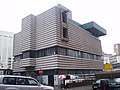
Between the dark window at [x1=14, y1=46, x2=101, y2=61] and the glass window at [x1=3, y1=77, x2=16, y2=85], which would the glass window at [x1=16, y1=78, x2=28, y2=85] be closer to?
the glass window at [x1=3, y1=77, x2=16, y2=85]

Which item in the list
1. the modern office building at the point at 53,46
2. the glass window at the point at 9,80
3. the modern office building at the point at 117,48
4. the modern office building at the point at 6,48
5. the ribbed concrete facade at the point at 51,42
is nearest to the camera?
the glass window at the point at 9,80

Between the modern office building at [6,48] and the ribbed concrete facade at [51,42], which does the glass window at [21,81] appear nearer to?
the ribbed concrete facade at [51,42]

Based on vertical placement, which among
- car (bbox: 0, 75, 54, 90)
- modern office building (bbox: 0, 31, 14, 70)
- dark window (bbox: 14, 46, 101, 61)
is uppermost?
modern office building (bbox: 0, 31, 14, 70)

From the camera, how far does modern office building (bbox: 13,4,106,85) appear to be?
38.9m

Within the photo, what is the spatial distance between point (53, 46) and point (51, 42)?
122 centimetres

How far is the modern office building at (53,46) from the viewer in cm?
3891

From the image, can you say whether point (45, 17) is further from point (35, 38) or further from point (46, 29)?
point (35, 38)

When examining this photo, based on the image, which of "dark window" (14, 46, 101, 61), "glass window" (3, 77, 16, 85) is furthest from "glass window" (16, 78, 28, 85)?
"dark window" (14, 46, 101, 61)

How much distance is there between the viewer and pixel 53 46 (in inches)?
1535

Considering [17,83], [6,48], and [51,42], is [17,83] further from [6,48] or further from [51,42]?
[6,48]

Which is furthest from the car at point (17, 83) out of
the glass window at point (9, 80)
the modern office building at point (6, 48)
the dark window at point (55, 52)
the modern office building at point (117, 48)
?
the modern office building at point (117, 48)

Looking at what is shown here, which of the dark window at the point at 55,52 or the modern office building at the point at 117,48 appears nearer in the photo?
the dark window at the point at 55,52

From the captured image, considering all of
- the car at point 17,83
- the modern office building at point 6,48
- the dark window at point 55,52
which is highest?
the modern office building at point 6,48

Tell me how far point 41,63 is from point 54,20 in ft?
39.2
